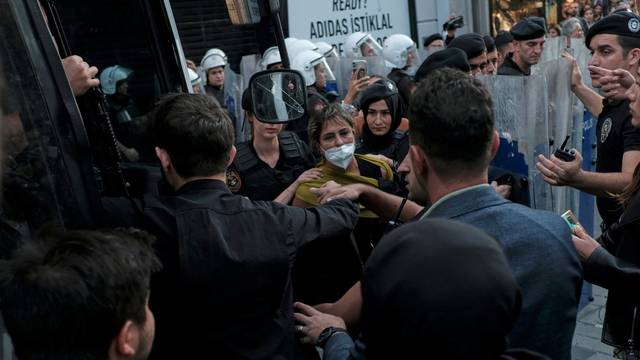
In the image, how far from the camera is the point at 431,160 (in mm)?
2115

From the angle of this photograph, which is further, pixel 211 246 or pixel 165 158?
pixel 165 158

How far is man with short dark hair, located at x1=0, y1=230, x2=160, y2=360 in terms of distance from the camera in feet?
5.15

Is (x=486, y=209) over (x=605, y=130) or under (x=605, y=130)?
over

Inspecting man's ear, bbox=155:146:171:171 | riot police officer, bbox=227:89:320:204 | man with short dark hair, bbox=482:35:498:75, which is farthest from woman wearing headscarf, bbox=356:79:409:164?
man with short dark hair, bbox=482:35:498:75

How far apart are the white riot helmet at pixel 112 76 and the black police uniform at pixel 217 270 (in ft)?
4.26

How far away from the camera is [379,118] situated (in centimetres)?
488

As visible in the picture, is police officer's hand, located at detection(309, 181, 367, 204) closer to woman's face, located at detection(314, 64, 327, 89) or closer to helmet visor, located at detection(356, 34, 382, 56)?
woman's face, located at detection(314, 64, 327, 89)

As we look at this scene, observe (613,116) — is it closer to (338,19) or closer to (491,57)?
(491,57)

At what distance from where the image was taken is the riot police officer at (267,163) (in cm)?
407

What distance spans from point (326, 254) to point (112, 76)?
1.37 m

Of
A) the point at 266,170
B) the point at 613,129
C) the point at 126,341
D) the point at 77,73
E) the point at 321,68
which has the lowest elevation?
the point at 321,68

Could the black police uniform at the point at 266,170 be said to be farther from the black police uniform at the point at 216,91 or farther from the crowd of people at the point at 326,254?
the black police uniform at the point at 216,91

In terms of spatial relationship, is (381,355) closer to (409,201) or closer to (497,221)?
(497,221)

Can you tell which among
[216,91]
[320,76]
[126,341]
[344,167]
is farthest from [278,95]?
[216,91]
